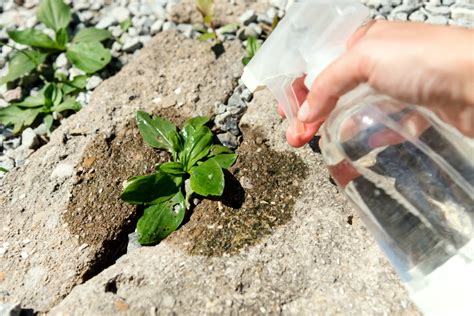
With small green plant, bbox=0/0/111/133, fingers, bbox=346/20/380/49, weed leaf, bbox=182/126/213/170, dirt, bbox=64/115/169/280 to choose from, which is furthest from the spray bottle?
small green plant, bbox=0/0/111/133

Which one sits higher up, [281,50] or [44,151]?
[281,50]

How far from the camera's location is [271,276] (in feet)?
6.56

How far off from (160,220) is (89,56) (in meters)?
1.11

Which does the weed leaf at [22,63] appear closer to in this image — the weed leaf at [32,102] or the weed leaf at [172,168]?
the weed leaf at [32,102]

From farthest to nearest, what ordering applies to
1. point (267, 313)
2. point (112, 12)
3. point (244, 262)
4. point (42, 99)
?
point (112, 12) < point (42, 99) < point (244, 262) < point (267, 313)

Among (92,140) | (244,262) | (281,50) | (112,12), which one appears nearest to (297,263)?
(244,262)

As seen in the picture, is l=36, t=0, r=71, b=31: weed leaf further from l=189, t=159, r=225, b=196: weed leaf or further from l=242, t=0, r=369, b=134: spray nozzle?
l=242, t=0, r=369, b=134: spray nozzle

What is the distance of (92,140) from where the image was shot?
245 centimetres

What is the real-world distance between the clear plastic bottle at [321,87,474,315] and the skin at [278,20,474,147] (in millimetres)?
202

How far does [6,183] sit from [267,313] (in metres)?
1.18

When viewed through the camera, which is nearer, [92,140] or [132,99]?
[92,140]

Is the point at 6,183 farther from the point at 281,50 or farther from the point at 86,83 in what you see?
the point at 281,50

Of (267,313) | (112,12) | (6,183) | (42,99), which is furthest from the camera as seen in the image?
(112,12)

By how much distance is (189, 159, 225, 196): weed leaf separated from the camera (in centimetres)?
215
